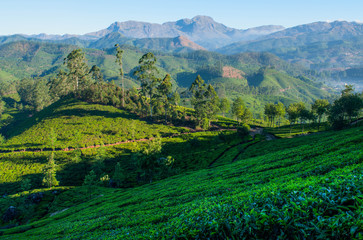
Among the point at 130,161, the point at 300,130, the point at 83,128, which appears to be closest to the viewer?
the point at 130,161

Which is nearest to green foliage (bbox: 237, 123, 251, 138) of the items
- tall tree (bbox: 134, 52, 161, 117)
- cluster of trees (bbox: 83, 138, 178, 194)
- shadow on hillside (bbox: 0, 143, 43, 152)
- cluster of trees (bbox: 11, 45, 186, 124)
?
cluster of trees (bbox: 83, 138, 178, 194)

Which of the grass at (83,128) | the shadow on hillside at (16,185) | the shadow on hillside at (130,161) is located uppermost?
the grass at (83,128)

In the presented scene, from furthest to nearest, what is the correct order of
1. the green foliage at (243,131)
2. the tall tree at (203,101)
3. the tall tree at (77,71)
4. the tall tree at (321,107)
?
1. the tall tree at (77,71)
2. the tall tree at (203,101)
3. the tall tree at (321,107)
4. the green foliage at (243,131)

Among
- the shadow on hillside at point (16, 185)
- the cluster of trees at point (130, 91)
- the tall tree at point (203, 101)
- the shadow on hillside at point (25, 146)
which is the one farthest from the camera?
the tall tree at point (203, 101)

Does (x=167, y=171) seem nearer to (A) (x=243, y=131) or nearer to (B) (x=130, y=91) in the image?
(A) (x=243, y=131)

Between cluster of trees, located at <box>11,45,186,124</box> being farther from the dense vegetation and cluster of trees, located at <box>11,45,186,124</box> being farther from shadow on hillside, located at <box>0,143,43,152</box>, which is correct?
shadow on hillside, located at <box>0,143,43,152</box>

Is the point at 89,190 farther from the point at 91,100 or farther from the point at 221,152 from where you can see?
the point at 91,100

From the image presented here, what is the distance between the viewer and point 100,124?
102 m

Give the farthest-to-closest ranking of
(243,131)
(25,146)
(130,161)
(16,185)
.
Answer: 1. (243,131)
2. (25,146)
3. (130,161)
4. (16,185)

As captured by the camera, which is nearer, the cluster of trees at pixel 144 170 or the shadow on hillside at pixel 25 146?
the cluster of trees at pixel 144 170

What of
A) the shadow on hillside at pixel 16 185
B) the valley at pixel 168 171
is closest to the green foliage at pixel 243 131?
the valley at pixel 168 171

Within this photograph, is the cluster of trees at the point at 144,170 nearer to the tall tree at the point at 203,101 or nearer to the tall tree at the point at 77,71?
the tall tree at the point at 203,101

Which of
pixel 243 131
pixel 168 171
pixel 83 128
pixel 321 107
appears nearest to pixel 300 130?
pixel 321 107

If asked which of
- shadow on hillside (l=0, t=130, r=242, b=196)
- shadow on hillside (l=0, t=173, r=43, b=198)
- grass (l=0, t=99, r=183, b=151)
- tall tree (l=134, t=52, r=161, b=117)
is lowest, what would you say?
shadow on hillside (l=0, t=173, r=43, b=198)
